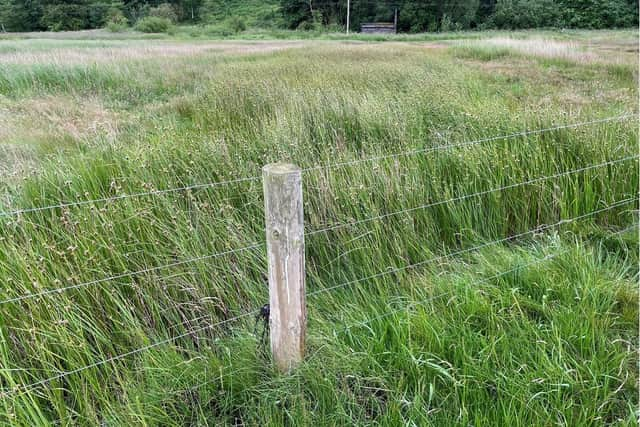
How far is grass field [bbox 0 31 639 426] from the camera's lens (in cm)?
194

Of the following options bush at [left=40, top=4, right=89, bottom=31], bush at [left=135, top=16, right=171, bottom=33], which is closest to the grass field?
bush at [left=135, top=16, right=171, bottom=33]

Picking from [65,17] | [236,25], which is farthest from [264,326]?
[65,17]

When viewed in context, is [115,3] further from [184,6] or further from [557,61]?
[557,61]

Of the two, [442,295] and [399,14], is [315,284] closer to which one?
[442,295]

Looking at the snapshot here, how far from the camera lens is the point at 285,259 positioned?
6.08 feet

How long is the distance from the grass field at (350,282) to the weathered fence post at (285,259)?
0.17m

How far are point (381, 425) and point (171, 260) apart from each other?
1.63m

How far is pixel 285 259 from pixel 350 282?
34.6 inches

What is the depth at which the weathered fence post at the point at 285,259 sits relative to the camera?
1.81 m

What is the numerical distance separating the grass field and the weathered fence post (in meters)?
0.17

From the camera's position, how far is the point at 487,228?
11.2 feet

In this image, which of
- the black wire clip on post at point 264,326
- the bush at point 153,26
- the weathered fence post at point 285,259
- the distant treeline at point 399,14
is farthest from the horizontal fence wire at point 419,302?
the distant treeline at point 399,14

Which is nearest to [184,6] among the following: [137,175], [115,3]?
[115,3]

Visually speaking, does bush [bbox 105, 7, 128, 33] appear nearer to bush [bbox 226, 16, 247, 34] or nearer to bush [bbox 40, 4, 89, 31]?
bush [bbox 40, 4, 89, 31]
